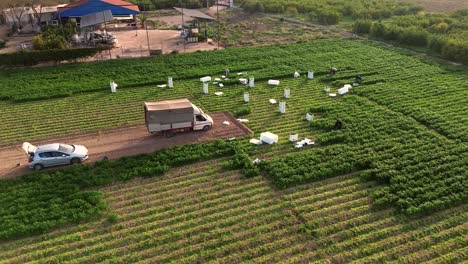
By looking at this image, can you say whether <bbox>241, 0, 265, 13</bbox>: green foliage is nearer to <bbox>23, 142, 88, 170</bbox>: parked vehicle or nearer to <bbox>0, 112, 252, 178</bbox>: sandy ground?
<bbox>0, 112, 252, 178</bbox>: sandy ground

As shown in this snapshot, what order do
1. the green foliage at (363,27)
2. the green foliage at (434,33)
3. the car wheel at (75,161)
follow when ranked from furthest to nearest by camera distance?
the green foliage at (363,27), the green foliage at (434,33), the car wheel at (75,161)

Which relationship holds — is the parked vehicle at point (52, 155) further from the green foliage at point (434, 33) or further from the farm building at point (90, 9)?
the green foliage at point (434, 33)

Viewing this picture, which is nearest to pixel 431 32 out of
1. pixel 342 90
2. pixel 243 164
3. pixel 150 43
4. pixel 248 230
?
pixel 342 90

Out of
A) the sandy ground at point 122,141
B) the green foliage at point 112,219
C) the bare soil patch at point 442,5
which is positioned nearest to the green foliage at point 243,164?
the sandy ground at point 122,141

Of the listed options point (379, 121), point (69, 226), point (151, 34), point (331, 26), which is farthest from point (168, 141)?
point (331, 26)

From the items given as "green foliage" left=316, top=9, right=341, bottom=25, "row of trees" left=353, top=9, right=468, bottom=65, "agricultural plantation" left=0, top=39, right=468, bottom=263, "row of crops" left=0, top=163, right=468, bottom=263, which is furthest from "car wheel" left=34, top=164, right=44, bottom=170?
"green foliage" left=316, top=9, right=341, bottom=25

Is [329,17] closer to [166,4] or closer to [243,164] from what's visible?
[166,4]
